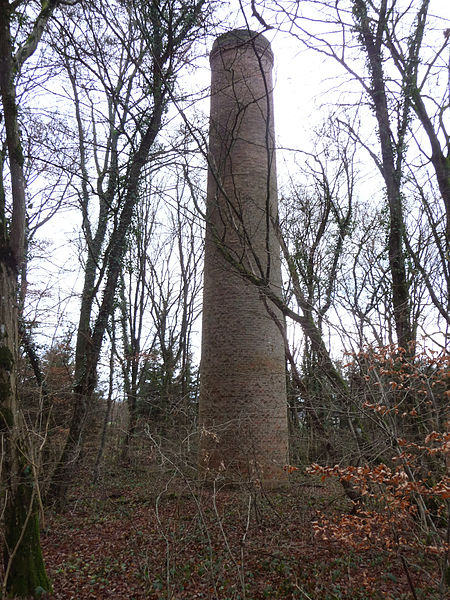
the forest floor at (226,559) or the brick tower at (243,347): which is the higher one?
the brick tower at (243,347)

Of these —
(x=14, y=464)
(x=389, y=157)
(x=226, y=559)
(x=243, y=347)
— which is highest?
(x=389, y=157)

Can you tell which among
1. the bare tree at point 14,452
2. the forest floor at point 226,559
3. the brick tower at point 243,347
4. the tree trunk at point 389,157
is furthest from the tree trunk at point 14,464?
the tree trunk at point 389,157

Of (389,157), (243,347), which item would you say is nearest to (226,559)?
(243,347)

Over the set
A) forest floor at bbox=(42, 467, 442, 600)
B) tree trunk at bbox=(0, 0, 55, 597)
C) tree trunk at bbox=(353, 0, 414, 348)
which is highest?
tree trunk at bbox=(353, 0, 414, 348)

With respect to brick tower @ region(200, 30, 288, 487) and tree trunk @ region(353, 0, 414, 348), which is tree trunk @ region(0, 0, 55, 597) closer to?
brick tower @ region(200, 30, 288, 487)

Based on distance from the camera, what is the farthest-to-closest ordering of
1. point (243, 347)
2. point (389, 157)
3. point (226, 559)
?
point (243, 347)
point (389, 157)
point (226, 559)

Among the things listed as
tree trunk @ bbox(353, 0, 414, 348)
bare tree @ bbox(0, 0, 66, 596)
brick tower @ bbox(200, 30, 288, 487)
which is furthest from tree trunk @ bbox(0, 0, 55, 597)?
tree trunk @ bbox(353, 0, 414, 348)

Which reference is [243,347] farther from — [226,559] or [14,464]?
Answer: [14,464]

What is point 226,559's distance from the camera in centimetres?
491

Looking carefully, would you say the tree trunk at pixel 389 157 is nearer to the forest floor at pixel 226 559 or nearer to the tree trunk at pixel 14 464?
the forest floor at pixel 226 559

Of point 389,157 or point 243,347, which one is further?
point 243,347

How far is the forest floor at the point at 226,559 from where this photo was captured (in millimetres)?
4148

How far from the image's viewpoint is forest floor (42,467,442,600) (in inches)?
163

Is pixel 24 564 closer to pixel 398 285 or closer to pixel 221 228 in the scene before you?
pixel 398 285
